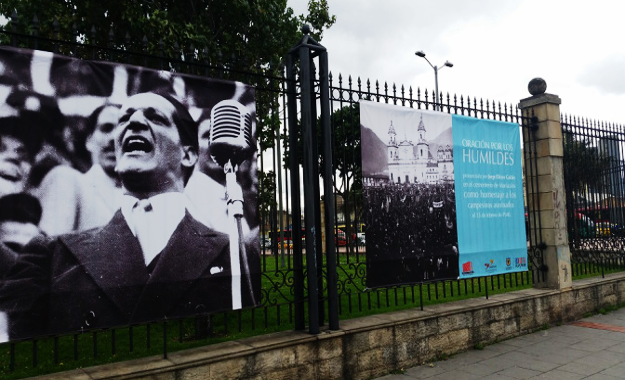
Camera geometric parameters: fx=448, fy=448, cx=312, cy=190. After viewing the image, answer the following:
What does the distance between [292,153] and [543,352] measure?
14.7 ft

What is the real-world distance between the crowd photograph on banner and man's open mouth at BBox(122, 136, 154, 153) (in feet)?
8.82

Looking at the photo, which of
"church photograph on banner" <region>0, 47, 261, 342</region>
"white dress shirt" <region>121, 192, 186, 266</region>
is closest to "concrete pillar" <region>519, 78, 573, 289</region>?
"church photograph on banner" <region>0, 47, 261, 342</region>

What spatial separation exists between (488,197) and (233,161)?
431cm

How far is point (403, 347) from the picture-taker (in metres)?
5.66

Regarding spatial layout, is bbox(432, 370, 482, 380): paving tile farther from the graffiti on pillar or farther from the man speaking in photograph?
the graffiti on pillar

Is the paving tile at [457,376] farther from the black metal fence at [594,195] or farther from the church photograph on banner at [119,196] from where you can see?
the black metal fence at [594,195]

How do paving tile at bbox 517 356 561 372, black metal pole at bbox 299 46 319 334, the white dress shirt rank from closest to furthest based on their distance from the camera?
the white dress shirt < black metal pole at bbox 299 46 319 334 < paving tile at bbox 517 356 561 372

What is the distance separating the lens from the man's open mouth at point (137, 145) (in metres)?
4.19

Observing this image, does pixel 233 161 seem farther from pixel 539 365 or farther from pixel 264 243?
pixel 539 365

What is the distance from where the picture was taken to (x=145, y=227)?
13.9 feet

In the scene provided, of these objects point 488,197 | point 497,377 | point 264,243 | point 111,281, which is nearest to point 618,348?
point 497,377

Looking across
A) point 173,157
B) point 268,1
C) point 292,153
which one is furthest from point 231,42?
point 173,157

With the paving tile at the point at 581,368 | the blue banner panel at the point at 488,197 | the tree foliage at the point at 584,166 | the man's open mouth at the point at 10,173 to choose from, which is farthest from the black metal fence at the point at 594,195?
the man's open mouth at the point at 10,173

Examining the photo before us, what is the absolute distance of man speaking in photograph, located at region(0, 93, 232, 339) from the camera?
148 inches
